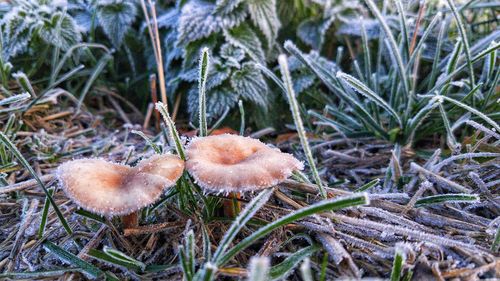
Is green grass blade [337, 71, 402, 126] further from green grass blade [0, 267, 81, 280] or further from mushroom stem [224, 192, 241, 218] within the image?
green grass blade [0, 267, 81, 280]

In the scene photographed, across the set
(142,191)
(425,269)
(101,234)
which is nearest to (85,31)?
(101,234)

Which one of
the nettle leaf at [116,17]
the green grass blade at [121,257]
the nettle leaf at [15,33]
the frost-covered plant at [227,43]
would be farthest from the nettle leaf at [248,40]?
the green grass blade at [121,257]

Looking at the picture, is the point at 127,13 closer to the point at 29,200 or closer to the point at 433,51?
the point at 29,200

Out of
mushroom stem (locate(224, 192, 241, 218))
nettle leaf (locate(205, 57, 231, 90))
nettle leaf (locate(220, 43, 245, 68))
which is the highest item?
nettle leaf (locate(220, 43, 245, 68))

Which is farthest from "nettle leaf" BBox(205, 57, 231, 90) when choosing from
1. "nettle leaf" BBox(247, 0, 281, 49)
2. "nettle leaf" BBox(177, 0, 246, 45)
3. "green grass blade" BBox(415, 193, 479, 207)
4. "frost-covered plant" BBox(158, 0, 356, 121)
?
"green grass blade" BBox(415, 193, 479, 207)

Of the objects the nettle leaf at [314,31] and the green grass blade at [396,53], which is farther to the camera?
the nettle leaf at [314,31]

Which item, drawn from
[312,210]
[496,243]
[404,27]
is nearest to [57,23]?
[404,27]

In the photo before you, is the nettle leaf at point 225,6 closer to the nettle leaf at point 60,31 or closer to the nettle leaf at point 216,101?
the nettle leaf at point 216,101
